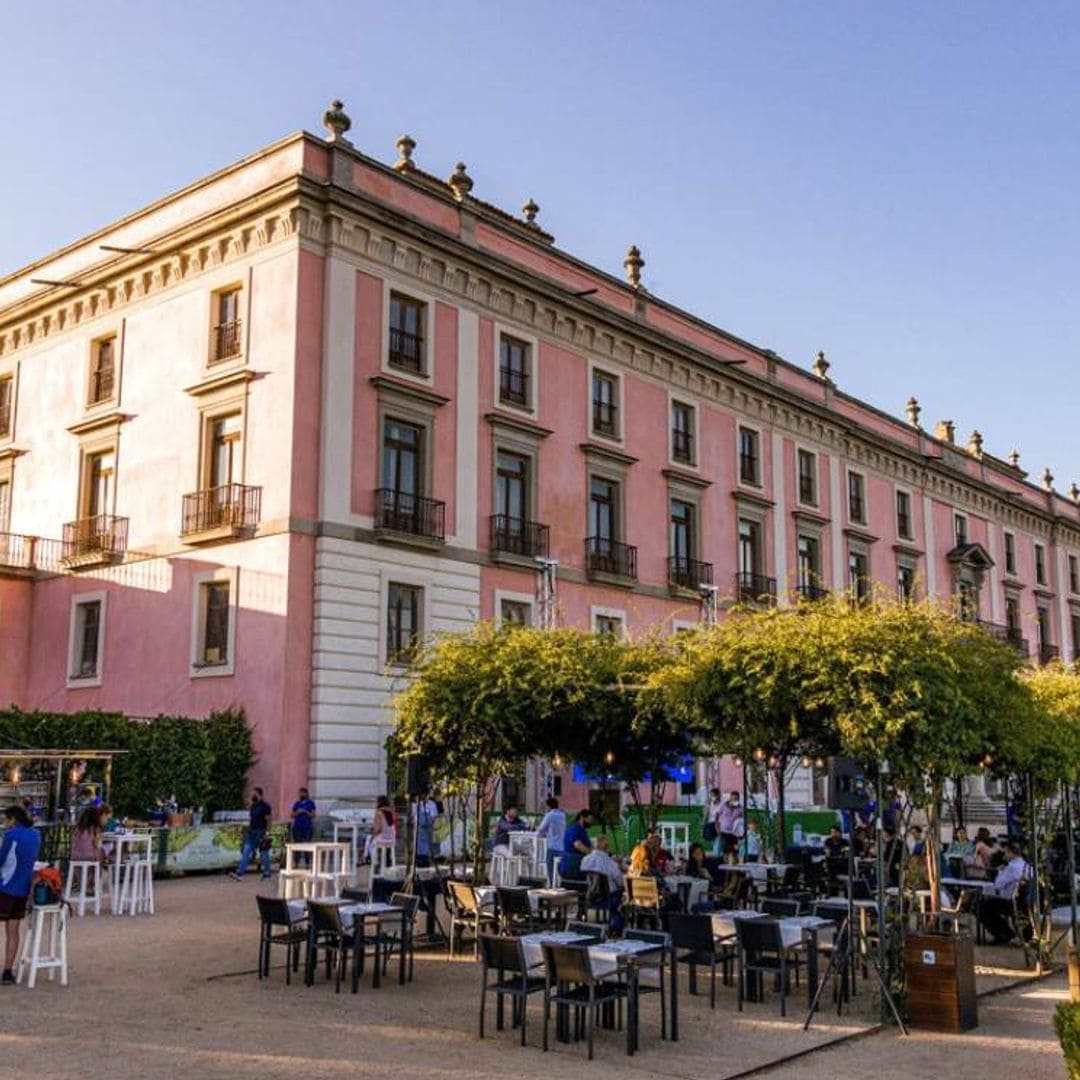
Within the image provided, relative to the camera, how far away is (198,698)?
26219 mm

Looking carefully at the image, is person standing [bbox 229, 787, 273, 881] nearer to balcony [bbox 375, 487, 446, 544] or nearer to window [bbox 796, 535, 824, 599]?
balcony [bbox 375, 487, 446, 544]

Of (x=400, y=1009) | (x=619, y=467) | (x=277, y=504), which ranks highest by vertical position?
(x=619, y=467)

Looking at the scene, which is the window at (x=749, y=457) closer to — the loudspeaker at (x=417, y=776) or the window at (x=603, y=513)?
the window at (x=603, y=513)

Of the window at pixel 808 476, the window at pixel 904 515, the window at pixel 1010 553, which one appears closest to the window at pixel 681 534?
the window at pixel 808 476

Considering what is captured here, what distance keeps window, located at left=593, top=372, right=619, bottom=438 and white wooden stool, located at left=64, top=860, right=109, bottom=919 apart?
59.5 feet

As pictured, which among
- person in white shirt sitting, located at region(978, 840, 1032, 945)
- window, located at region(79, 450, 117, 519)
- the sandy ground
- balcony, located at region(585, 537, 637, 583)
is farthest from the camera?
balcony, located at region(585, 537, 637, 583)

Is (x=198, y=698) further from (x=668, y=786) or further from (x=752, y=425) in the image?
(x=752, y=425)

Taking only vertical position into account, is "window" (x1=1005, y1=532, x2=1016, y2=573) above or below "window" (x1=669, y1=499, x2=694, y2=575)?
above

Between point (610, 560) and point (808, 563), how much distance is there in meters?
9.87

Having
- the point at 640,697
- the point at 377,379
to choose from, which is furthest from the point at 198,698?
the point at 640,697

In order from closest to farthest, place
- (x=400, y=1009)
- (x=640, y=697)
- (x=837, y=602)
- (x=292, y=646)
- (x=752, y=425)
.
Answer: (x=400, y=1009)
(x=837, y=602)
(x=640, y=697)
(x=292, y=646)
(x=752, y=425)

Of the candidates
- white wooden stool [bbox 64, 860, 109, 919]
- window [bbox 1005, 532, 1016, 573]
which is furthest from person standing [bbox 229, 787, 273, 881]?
window [bbox 1005, 532, 1016, 573]

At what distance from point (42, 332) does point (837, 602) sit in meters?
25.0

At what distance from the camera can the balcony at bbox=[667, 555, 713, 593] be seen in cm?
Result: 3356
